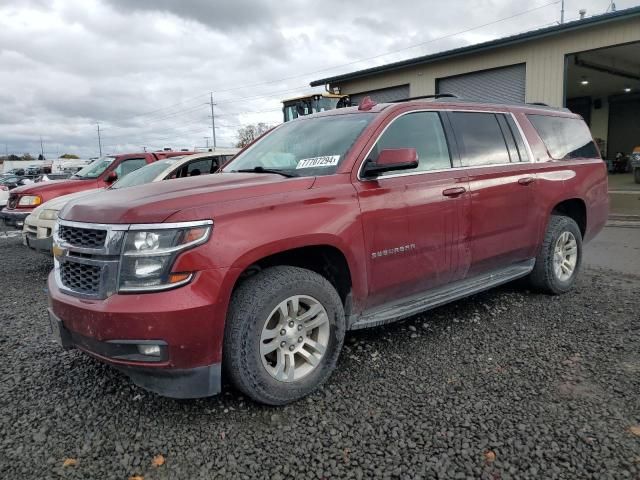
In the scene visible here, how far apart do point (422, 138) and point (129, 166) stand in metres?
7.12

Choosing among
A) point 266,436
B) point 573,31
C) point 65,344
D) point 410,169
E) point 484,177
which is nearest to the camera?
point 266,436

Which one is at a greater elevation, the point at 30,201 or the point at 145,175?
the point at 145,175

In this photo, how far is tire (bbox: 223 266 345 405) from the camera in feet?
8.99

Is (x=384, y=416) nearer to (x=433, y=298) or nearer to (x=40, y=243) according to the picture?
(x=433, y=298)

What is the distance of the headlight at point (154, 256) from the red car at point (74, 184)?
22.3 feet

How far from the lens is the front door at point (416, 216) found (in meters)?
3.34

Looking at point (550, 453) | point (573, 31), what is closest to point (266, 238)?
point (550, 453)

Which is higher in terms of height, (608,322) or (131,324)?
(131,324)

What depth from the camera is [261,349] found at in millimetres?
2828

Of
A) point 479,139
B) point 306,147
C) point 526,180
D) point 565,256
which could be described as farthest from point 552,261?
point 306,147

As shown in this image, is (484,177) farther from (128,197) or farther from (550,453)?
(128,197)

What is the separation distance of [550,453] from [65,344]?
2725mm

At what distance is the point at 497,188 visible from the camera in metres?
4.17

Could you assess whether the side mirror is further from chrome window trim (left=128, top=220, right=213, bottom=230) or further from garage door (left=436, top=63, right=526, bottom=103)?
garage door (left=436, top=63, right=526, bottom=103)
